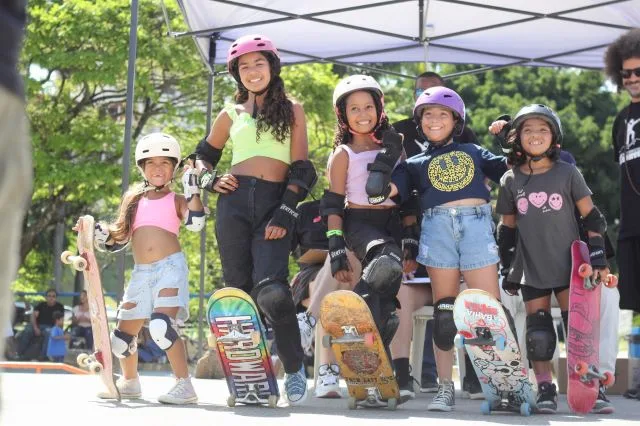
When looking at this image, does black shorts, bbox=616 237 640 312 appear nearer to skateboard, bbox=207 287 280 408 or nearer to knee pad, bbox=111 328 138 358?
skateboard, bbox=207 287 280 408

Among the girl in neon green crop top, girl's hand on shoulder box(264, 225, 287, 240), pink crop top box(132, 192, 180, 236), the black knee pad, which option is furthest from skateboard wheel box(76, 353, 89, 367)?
girl's hand on shoulder box(264, 225, 287, 240)

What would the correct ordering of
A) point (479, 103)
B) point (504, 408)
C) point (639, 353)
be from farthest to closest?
point (479, 103), point (639, 353), point (504, 408)

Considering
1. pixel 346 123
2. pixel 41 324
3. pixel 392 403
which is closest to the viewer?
pixel 392 403

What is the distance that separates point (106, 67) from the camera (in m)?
20.2

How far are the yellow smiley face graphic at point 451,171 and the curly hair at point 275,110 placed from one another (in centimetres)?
86

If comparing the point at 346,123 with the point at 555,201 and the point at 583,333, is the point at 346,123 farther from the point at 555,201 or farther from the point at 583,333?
the point at 583,333

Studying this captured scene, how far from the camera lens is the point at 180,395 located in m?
6.41

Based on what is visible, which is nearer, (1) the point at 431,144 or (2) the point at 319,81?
(1) the point at 431,144

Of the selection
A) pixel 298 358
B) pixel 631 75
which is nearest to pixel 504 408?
pixel 298 358

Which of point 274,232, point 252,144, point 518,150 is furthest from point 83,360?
point 518,150

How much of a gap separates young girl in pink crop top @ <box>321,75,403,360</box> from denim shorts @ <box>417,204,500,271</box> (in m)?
0.23

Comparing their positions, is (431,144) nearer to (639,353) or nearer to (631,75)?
(631,75)

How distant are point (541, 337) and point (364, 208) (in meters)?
1.20

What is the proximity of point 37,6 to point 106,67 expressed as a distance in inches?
82.4
